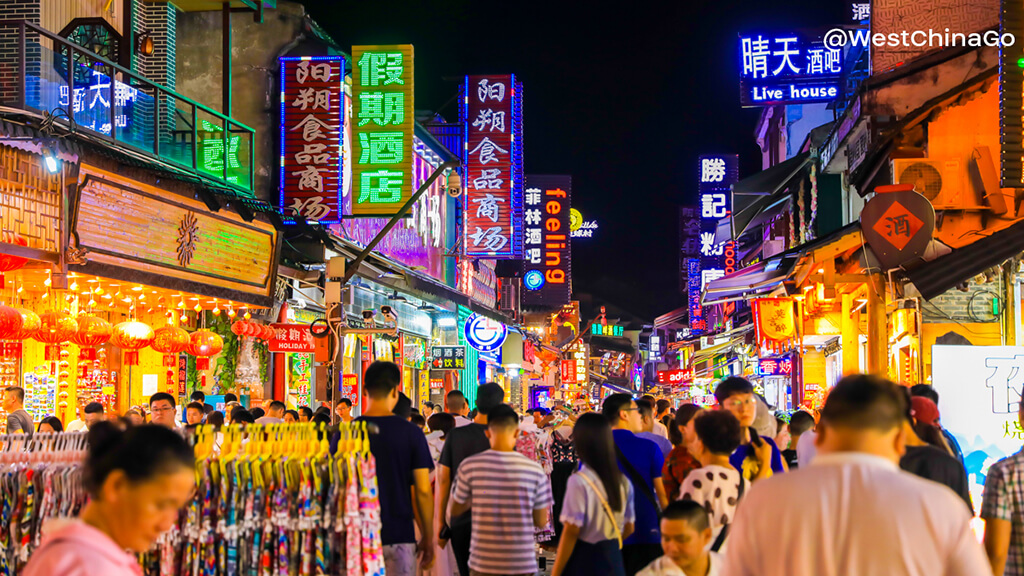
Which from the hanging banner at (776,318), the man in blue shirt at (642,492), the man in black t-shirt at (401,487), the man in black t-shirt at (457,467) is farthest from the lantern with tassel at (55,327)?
the hanging banner at (776,318)

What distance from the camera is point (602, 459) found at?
713 centimetres

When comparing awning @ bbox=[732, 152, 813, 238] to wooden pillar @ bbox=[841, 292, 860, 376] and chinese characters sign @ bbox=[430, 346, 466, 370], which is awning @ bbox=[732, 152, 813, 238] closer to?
wooden pillar @ bbox=[841, 292, 860, 376]

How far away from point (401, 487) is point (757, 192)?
2339 centimetres

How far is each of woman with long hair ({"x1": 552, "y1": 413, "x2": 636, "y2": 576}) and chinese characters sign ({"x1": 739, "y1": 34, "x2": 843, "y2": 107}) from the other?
21531 mm

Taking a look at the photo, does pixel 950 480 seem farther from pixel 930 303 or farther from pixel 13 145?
pixel 930 303

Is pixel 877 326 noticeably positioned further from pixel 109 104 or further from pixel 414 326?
pixel 414 326

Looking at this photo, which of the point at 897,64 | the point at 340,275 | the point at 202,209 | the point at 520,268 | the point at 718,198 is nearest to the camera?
the point at 202,209

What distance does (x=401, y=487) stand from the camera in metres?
7.48

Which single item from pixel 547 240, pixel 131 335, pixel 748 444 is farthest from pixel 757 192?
pixel 547 240

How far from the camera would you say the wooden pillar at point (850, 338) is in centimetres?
2262

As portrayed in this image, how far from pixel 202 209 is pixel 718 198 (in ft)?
116

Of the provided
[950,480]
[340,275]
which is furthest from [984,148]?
[950,480]

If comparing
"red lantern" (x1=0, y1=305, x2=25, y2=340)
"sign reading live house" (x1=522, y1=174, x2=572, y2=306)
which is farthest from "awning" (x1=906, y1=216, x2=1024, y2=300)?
"sign reading live house" (x1=522, y1=174, x2=572, y2=306)

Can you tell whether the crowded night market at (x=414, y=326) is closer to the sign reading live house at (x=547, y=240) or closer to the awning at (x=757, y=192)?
the awning at (x=757, y=192)
